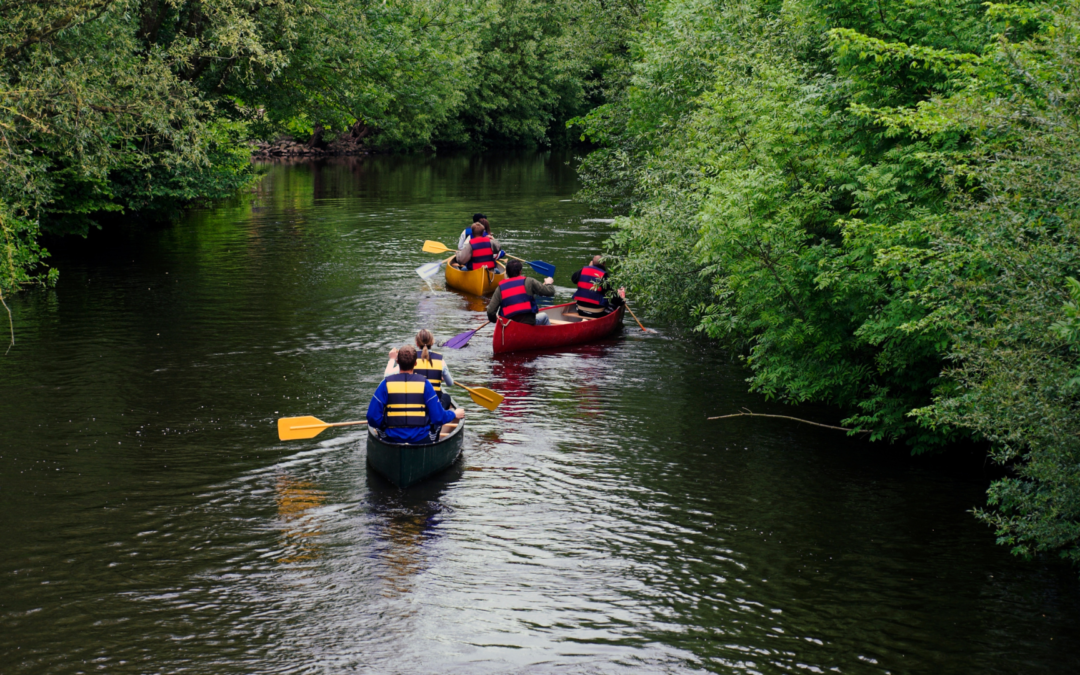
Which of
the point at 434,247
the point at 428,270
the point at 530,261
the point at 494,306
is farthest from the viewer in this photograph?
the point at 434,247

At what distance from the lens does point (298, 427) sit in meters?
11.4

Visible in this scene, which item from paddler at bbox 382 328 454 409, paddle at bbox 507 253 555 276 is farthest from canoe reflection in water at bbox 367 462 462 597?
paddle at bbox 507 253 555 276

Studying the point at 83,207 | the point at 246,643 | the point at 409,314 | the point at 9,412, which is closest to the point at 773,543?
the point at 246,643

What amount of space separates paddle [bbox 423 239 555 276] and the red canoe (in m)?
3.11

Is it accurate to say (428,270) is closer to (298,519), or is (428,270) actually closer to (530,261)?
(530,261)

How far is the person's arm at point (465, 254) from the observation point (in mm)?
21594

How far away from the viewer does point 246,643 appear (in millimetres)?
7398

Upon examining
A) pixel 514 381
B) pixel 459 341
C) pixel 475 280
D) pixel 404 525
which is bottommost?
pixel 404 525

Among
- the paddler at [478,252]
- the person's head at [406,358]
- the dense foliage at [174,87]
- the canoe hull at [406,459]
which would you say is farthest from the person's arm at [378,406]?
the paddler at [478,252]

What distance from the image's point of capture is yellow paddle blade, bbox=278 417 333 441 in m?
11.2

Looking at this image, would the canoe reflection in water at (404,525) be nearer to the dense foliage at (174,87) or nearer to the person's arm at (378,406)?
the person's arm at (378,406)

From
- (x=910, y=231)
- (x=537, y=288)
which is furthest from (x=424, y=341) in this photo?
(x=537, y=288)

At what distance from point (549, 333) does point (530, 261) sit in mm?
7141

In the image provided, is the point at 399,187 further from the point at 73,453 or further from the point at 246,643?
the point at 246,643
